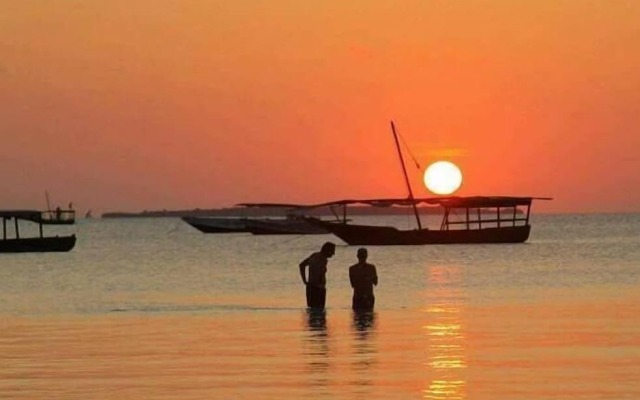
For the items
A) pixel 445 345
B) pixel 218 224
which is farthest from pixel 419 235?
pixel 218 224

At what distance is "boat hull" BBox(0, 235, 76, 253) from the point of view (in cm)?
9462

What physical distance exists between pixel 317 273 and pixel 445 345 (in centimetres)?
744

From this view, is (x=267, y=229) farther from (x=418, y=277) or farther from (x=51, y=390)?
(x=51, y=390)

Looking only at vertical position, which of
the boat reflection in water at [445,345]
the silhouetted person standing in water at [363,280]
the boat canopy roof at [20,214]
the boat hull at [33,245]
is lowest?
the boat reflection in water at [445,345]

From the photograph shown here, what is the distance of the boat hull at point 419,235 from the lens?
330 feet

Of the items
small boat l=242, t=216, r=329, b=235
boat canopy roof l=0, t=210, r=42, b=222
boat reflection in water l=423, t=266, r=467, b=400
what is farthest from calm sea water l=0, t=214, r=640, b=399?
small boat l=242, t=216, r=329, b=235

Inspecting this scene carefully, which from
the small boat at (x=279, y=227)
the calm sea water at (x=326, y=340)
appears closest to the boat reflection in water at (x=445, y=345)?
the calm sea water at (x=326, y=340)

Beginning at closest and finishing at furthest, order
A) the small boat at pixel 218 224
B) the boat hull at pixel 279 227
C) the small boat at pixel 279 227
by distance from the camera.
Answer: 1. the small boat at pixel 279 227
2. the boat hull at pixel 279 227
3. the small boat at pixel 218 224

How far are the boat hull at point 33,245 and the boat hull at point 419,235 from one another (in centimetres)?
1580

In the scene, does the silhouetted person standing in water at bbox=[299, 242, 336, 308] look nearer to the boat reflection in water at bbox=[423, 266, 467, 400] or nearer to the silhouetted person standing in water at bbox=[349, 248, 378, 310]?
the silhouetted person standing in water at bbox=[349, 248, 378, 310]

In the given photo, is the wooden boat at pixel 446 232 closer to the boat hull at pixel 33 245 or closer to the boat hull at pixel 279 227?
the boat hull at pixel 33 245

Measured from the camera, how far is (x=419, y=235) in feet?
333

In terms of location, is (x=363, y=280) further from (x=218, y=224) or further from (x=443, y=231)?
(x=218, y=224)

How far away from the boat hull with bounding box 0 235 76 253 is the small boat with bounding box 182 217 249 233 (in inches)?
3292
